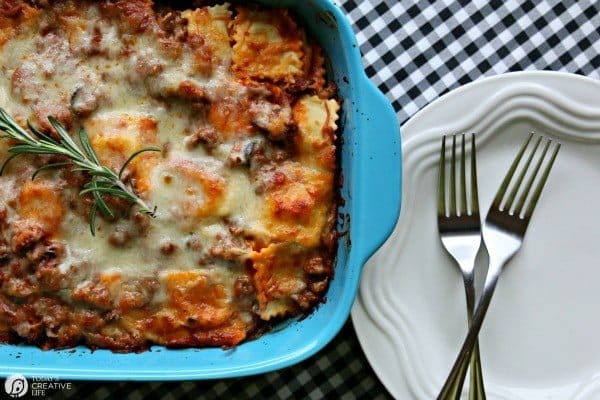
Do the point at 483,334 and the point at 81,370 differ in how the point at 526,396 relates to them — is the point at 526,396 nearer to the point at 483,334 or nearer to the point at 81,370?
the point at 483,334

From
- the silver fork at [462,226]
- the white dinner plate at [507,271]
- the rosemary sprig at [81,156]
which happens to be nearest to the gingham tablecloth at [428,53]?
the white dinner plate at [507,271]

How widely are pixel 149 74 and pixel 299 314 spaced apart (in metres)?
0.66

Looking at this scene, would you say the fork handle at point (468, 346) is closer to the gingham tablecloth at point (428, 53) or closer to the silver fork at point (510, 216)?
the silver fork at point (510, 216)

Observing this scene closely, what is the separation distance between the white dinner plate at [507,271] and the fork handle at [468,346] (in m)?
0.05

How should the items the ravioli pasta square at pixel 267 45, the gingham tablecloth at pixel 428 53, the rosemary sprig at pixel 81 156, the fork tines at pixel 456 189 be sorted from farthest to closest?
the gingham tablecloth at pixel 428 53 < the fork tines at pixel 456 189 < the ravioli pasta square at pixel 267 45 < the rosemary sprig at pixel 81 156

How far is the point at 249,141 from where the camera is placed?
172cm

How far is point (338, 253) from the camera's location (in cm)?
178

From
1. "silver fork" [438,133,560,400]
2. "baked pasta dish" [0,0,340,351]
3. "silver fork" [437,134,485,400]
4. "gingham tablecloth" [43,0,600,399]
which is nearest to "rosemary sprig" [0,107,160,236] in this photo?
"baked pasta dish" [0,0,340,351]

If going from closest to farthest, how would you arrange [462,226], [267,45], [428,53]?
[267,45] → [462,226] → [428,53]

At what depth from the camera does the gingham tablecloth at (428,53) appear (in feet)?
6.57

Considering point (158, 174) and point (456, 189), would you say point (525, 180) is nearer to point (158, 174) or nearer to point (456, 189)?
point (456, 189)

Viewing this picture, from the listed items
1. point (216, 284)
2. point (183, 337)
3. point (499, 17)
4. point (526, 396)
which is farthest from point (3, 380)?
point (499, 17)

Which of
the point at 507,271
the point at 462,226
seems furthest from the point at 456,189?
the point at 507,271

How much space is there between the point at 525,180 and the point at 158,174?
926 mm
